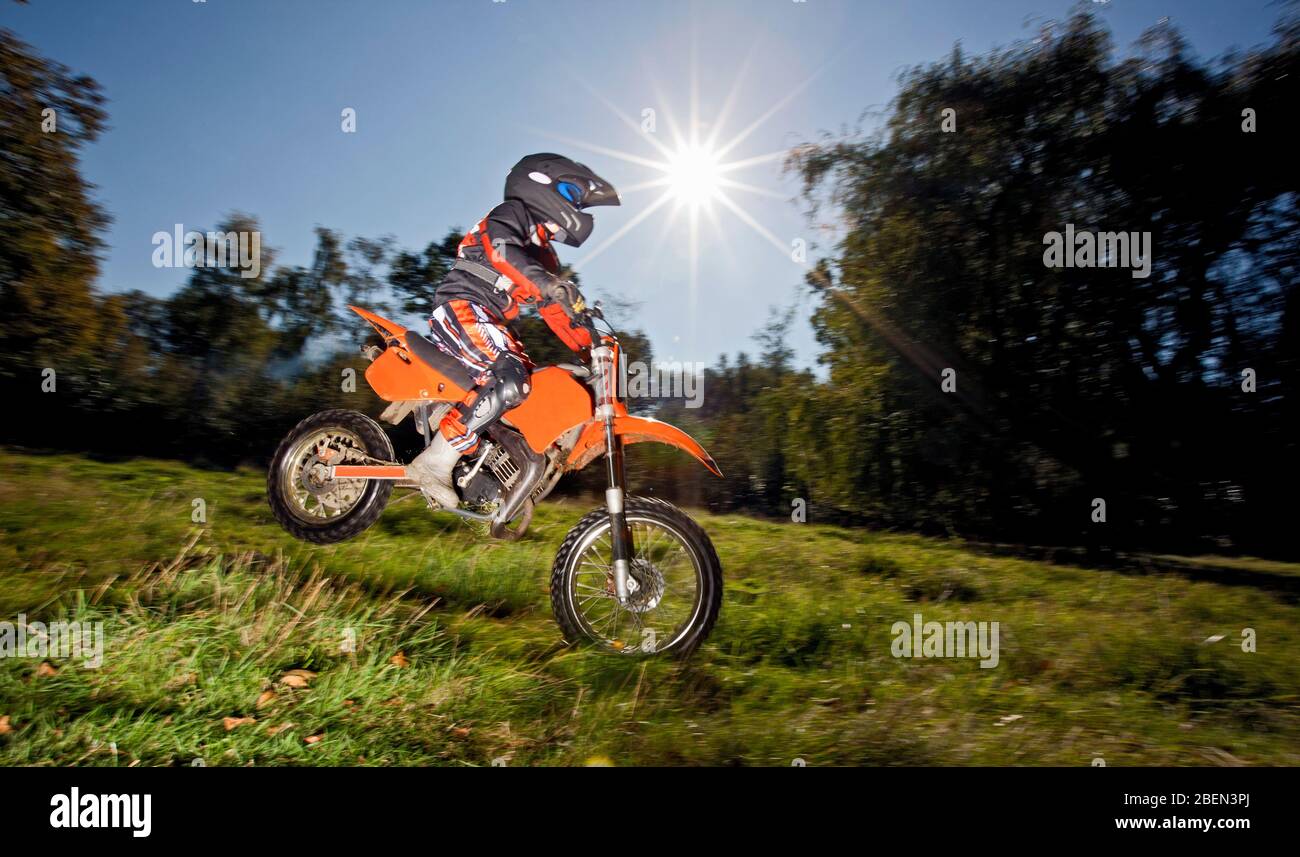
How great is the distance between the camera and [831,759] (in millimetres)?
3322

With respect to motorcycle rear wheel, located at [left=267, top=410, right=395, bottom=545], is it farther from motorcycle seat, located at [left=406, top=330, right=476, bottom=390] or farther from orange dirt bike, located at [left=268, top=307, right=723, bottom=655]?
motorcycle seat, located at [left=406, top=330, right=476, bottom=390]

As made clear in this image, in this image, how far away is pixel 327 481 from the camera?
518 cm

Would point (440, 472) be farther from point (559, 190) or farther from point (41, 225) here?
point (41, 225)

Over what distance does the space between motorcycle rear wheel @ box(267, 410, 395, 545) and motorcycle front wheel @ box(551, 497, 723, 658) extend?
1.78m

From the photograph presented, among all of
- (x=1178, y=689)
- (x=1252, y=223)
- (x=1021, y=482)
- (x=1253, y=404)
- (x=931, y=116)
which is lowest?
(x=1178, y=689)

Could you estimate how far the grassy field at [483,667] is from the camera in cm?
329

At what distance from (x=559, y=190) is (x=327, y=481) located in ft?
8.90

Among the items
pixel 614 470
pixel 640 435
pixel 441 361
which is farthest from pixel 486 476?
pixel 640 435

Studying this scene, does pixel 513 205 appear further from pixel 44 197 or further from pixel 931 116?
pixel 931 116

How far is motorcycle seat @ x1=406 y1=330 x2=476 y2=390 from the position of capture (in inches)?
183

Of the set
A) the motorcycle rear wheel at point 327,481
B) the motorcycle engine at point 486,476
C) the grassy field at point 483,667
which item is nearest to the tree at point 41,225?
the grassy field at point 483,667

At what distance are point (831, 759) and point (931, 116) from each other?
11016 mm

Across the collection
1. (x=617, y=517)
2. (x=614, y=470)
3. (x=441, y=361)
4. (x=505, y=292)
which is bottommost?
(x=617, y=517)

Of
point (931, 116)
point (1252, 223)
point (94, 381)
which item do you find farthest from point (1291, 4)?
point (94, 381)
